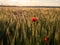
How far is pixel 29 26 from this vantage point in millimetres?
965

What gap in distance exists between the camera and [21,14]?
39.0 inches

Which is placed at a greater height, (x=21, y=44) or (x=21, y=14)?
(x=21, y=14)

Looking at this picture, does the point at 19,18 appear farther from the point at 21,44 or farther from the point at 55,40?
the point at 55,40

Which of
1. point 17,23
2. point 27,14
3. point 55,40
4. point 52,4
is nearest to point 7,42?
point 17,23

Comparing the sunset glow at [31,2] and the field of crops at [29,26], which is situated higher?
the sunset glow at [31,2]

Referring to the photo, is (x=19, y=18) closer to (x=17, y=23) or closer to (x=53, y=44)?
(x=17, y=23)

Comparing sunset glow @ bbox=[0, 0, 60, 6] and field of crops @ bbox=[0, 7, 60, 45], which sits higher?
sunset glow @ bbox=[0, 0, 60, 6]

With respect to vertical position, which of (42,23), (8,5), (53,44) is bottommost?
(53,44)

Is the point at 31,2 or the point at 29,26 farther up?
the point at 31,2

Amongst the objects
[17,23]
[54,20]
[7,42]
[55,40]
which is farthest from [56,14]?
[7,42]

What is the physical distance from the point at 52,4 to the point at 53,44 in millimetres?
350

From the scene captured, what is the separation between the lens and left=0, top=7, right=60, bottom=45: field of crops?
0.94 metres

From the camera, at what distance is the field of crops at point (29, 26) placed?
0.94m

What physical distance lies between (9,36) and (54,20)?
41 centimetres
